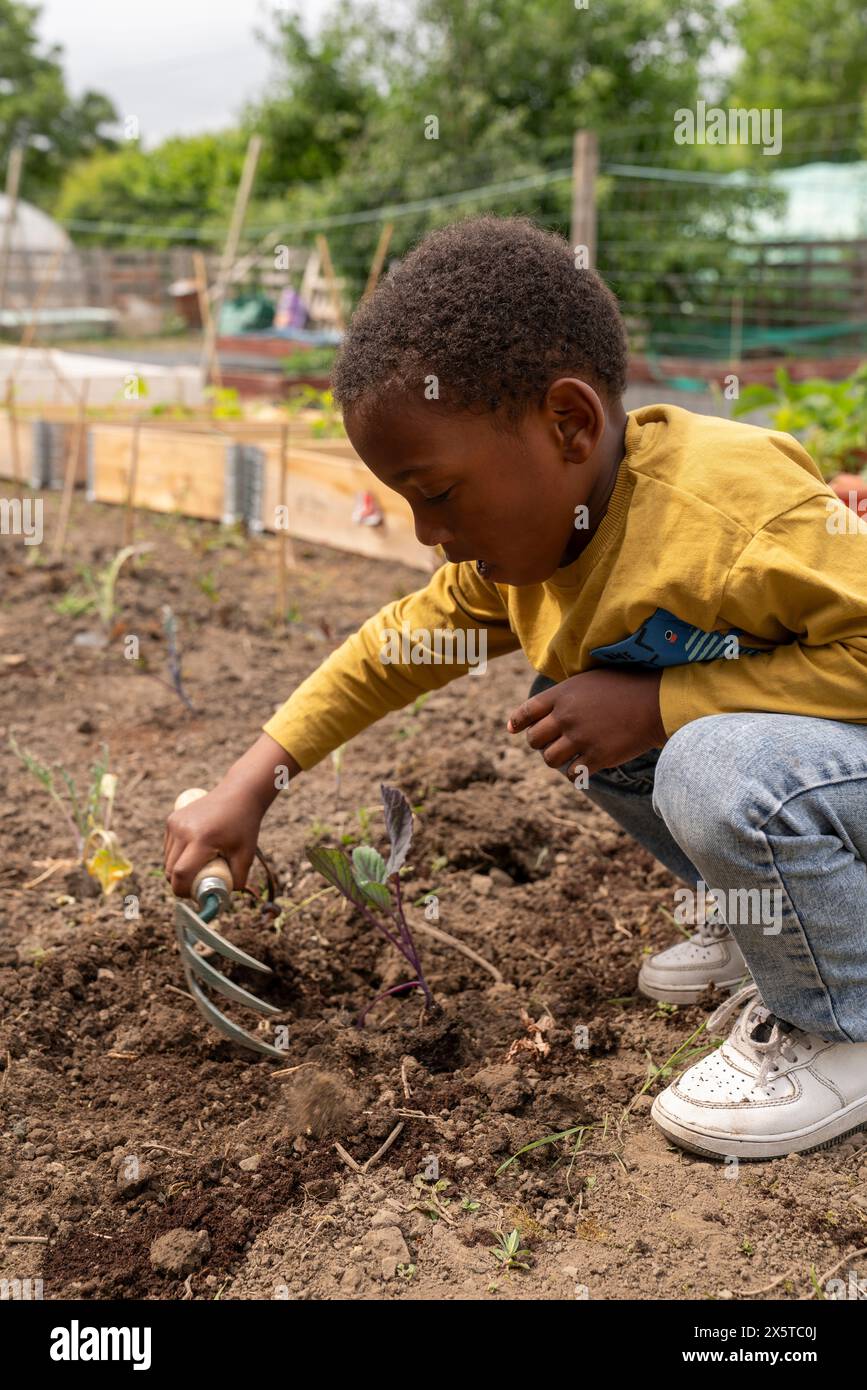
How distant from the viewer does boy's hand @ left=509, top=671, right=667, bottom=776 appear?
155 cm

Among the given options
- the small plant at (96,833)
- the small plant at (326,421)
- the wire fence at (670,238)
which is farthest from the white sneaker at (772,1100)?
the wire fence at (670,238)

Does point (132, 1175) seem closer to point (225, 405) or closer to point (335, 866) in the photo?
point (335, 866)

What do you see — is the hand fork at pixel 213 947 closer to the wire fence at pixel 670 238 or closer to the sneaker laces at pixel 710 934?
the sneaker laces at pixel 710 934

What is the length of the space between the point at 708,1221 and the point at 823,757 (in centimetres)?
59

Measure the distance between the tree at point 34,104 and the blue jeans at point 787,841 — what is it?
153 feet

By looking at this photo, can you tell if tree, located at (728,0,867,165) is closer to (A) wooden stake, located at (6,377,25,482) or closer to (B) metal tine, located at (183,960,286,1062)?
(A) wooden stake, located at (6,377,25,482)

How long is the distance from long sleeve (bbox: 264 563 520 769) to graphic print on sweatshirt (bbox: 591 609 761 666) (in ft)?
1.15

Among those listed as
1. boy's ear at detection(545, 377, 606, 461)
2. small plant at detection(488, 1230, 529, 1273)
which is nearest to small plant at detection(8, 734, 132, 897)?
small plant at detection(488, 1230, 529, 1273)

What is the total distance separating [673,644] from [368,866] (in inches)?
23.5

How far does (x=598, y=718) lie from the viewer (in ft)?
5.08

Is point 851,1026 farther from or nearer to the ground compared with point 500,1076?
farther from the ground

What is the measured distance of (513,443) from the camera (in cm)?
144

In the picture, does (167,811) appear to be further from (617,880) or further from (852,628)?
(852,628)

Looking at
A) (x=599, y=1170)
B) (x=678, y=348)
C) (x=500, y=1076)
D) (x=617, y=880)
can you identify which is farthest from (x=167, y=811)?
(x=678, y=348)
